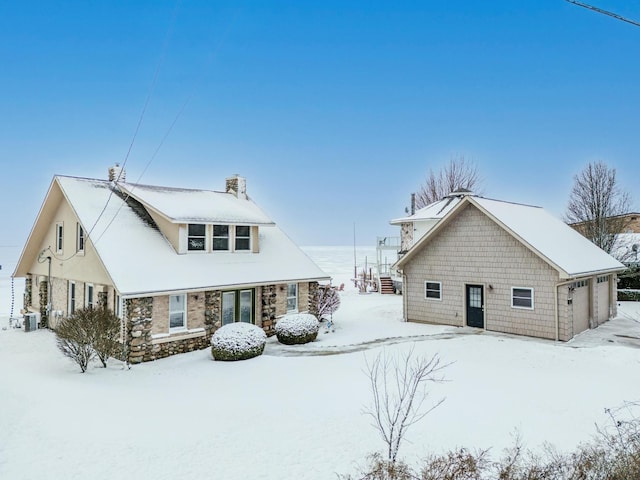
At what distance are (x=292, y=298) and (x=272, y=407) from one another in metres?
9.86

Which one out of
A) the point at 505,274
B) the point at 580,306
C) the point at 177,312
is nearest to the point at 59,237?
the point at 177,312

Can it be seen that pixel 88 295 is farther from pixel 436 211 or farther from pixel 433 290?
pixel 436 211

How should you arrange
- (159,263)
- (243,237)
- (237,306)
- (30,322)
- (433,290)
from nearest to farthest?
(159,263) < (237,306) < (30,322) < (243,237) < (433,290)

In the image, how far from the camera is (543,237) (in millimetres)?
18156

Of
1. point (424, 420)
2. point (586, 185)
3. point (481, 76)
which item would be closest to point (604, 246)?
point (586, 185)

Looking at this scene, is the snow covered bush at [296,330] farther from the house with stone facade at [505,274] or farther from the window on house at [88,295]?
the window on house at [88,295]

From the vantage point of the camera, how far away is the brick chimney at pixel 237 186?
22.2m

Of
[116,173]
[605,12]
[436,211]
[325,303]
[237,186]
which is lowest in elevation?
[325,303]

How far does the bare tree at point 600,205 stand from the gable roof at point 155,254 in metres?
23.8

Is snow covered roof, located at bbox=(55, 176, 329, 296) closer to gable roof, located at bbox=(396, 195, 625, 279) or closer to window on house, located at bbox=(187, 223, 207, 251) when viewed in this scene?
window on house, located at bbox=(187, 223, 207, 251)

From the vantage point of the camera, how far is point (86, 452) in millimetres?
6934

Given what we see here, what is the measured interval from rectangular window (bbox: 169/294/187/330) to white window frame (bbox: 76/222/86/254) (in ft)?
14.8

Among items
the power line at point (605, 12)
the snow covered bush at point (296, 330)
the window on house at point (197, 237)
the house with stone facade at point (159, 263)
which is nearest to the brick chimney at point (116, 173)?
the house with stone facade at point (159, 263)

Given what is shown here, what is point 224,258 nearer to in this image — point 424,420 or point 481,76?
point 424,420
